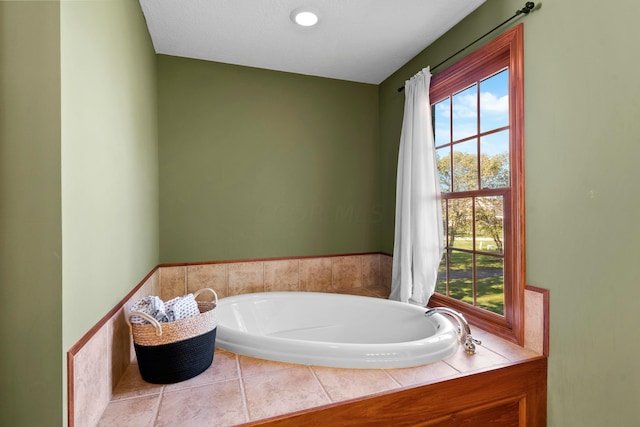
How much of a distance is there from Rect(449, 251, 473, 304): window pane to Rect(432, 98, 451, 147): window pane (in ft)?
2.64

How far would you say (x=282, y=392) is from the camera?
Answer: 1.19 meters

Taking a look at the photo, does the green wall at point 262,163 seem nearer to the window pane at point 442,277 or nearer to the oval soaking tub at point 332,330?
the oval soaking tub at point 332,330

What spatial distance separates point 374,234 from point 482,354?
152cm

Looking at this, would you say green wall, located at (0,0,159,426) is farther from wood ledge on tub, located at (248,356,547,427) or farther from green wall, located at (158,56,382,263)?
green wall, located at (158,56,382,263)

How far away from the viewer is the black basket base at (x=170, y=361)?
1246 millimetres

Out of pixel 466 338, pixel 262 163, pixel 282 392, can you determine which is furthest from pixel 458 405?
pixel 262 163

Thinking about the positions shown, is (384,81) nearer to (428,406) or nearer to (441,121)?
(441,121)

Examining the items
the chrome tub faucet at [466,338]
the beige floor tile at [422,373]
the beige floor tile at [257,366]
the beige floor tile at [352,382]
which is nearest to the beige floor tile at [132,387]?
the beige floor tile at [257,366]

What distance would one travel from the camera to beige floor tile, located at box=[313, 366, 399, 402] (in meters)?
1.17

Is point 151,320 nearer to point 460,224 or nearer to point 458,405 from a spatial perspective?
point 458,405

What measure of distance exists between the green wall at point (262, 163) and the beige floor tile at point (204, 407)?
1352mm

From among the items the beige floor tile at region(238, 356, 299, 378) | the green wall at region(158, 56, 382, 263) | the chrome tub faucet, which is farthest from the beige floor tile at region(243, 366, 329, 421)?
the green wall at region(158, 56, 382, 263)

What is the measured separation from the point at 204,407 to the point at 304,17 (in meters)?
2.04

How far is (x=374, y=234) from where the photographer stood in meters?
2.88
